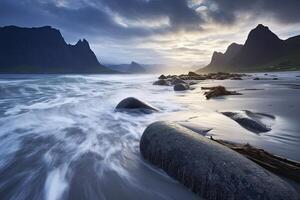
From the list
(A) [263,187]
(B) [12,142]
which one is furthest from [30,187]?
(A) [263,187]

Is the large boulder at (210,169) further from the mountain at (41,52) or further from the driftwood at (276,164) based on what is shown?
the mountain at (41,52)

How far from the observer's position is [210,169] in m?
2.81

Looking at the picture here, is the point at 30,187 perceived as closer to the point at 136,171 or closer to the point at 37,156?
A: the point at 37,156

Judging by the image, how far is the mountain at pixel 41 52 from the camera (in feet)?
507

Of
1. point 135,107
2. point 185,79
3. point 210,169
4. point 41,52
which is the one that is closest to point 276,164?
point 210,169

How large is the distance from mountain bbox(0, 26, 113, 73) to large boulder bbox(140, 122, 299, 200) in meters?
156

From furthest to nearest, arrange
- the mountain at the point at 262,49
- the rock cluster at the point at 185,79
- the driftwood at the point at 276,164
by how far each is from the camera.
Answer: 1. the mountain at the point at 262,49
2. the rock cluster at the point at 185,79
3. the driftwood at the point at 276,164

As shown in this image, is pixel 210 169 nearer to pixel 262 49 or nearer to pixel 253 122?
pixel 253 122

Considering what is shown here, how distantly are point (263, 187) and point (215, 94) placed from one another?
32.1 feet

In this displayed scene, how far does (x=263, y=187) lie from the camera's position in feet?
7.90

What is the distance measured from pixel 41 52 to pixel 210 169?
18511 cm

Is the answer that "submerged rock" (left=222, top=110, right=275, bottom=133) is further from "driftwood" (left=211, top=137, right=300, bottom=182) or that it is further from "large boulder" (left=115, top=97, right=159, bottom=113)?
"large boulder" (left=115, top=97, right=159, bottom=113)

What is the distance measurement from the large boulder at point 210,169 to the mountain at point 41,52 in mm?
156099

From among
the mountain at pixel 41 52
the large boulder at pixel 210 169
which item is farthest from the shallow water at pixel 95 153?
the mountain at pixel 41 52
